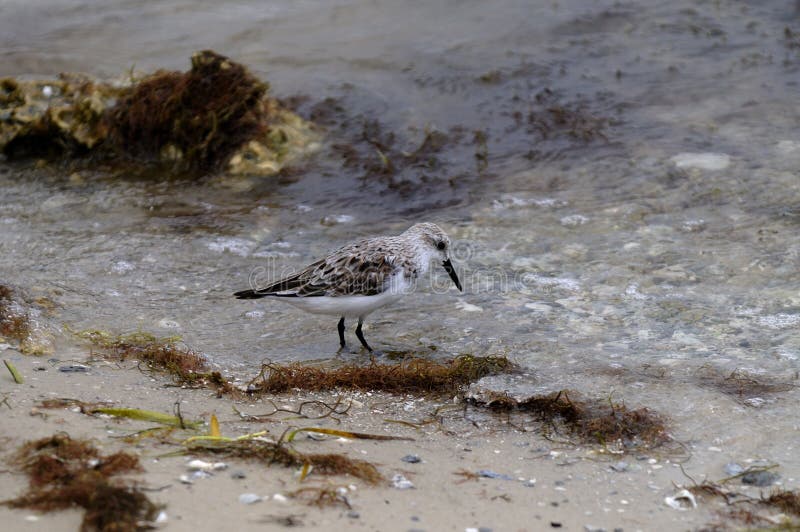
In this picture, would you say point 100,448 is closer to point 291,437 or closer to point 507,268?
point 291,437

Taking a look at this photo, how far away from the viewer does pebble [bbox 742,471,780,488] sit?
464 centimetres

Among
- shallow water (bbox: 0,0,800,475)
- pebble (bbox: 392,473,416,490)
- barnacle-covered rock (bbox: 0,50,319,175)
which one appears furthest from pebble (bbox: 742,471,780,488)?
barnacle-covered rock (bbox: 0,50,319,175)

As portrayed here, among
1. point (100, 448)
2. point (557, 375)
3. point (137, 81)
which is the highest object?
Answer: point (137, 81)

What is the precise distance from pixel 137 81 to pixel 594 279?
6.87 metres

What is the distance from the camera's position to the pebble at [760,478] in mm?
4637

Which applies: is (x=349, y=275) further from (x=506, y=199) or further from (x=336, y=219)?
(x=506, y=199)

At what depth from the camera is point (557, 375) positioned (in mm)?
6156

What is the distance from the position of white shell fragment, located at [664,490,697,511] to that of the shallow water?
0.70m

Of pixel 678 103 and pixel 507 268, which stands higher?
pixel 678 103

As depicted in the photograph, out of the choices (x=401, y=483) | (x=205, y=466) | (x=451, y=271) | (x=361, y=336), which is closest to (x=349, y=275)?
(x=361, y=336)

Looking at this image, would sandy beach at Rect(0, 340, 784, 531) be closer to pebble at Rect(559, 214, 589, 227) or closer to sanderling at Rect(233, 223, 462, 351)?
sanderling at Rect(233, 223, 462, 351)

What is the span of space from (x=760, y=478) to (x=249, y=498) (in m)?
2.55

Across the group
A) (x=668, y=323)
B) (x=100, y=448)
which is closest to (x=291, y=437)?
(x=100, y=448)

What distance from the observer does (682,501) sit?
176 inches
